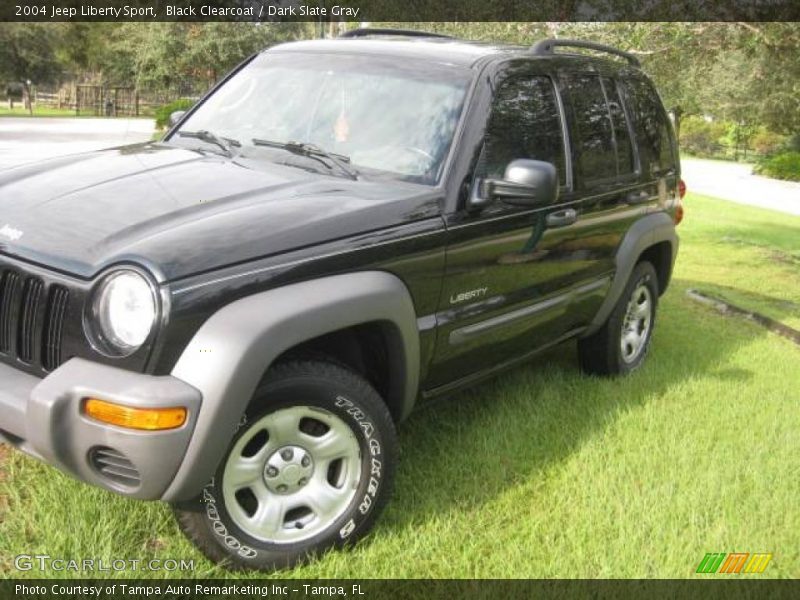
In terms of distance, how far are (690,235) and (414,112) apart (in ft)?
31.0

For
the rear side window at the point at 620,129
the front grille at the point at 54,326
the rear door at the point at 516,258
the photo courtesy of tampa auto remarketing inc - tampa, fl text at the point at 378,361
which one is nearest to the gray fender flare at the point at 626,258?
the photo courtesy of tampa auto remarketing inc - tampa, fl text at the point at 378,361

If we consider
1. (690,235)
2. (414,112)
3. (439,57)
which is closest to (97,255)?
(414,112)

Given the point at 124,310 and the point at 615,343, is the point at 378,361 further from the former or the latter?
the point at 615,343

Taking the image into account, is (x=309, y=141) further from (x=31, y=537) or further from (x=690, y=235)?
(x=690, y=235)

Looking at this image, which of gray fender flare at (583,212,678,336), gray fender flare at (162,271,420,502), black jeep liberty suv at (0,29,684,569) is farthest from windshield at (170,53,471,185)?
gray fender flare at (583,212,678,336)

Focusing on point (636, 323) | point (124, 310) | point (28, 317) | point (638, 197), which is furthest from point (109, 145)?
point (124, 310)

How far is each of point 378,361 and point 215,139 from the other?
1.46 meters

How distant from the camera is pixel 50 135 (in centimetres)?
2295

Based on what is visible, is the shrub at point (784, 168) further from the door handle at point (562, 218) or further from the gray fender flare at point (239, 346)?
the gray fender flare at point (239, 346)

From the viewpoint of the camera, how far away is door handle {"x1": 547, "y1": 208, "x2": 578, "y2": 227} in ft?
13.5

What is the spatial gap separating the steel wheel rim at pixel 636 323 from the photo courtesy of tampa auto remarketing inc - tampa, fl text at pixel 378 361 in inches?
0.8

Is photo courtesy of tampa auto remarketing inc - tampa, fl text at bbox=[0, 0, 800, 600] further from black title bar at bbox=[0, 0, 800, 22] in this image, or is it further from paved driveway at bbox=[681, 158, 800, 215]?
paved driveway at bbox=[681, 158, 800, 215]

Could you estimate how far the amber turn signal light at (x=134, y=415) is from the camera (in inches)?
98.3

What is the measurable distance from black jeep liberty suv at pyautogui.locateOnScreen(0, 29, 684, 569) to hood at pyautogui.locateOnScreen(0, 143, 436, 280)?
1cm
